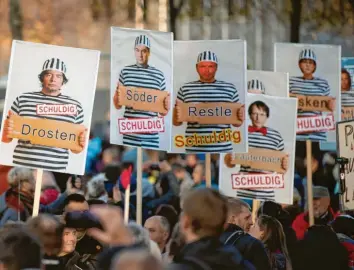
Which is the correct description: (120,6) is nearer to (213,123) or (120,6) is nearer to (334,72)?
(334,72)

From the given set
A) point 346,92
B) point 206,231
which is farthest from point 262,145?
point 206,231

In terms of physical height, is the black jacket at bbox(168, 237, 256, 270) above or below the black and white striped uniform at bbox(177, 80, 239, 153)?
below

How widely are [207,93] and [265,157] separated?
3.99 ft

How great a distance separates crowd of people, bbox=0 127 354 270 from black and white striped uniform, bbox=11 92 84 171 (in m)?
0.35

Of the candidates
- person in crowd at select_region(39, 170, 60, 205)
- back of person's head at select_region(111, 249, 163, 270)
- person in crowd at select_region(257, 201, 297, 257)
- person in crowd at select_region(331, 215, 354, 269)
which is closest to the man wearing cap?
person in crowd at select_region(257, 201, 297, 257)

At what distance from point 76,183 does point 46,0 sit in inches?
1102

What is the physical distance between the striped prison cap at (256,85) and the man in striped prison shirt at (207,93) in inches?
86.8

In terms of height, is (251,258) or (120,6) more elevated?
(120,6)

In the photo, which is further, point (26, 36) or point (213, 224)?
point (26, 36)

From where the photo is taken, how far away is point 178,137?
49.5 ft

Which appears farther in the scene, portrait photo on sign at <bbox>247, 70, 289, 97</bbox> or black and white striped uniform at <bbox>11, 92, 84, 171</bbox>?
portrait photo on sign at <bbox>247, 70, 289, 97</bbox>

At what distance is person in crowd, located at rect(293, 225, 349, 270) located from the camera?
10773 millimetres

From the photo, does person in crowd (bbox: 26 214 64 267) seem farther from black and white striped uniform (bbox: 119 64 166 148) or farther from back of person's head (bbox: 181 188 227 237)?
black and white striped uniform (bbox: 119 64 166 148)

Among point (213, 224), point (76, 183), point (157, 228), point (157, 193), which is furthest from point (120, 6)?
point (213, 224)
